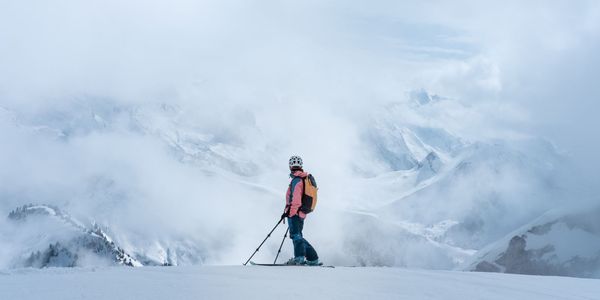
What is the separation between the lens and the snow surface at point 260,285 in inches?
495

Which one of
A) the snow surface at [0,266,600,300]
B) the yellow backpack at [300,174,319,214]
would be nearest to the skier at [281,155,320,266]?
the yellow backpack at [300,174,319,214]

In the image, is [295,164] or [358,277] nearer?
[358,277]

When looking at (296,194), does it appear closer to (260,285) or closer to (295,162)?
(295,162)

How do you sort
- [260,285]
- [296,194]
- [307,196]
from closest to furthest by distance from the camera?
1. [260,285]
2. [296,194]
3. [307,196]

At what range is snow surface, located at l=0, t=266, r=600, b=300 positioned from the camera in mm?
12570

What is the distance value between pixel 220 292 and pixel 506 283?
8.62 m

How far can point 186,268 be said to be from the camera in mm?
17891

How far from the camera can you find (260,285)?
14.3 metres

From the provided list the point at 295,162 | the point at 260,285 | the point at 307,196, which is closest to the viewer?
the point at 260,285

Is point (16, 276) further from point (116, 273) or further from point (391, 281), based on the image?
point (391, 281)

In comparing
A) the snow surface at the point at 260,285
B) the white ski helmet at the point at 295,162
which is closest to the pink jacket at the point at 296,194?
the white ski helmet at the point at 295,162

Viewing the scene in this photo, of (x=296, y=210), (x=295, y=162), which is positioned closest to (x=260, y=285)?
(x=296, y=210)

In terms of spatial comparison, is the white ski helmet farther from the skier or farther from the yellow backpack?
the yellow backpack

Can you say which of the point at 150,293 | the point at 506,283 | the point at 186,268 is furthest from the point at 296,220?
the point at 150,293
